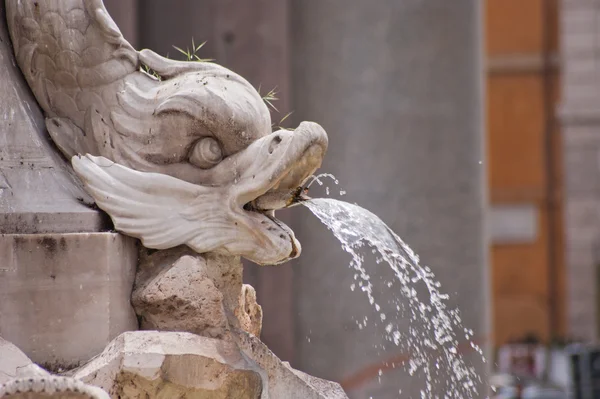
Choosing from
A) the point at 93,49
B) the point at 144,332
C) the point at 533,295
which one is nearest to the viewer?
the point at 144,332

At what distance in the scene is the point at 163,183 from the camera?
2.74 m

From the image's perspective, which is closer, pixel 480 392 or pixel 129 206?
pixel 129 206

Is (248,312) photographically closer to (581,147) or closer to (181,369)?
(181,369)

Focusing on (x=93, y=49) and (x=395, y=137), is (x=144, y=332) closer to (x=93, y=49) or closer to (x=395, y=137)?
(x=93, y=49)

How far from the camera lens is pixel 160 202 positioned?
108 inches

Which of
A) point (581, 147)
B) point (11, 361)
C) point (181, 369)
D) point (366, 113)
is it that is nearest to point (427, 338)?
point (366, 113)

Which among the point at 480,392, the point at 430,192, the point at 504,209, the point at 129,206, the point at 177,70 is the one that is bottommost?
the point at 504,209

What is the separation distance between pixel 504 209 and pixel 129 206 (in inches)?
548

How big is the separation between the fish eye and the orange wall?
1342 cm

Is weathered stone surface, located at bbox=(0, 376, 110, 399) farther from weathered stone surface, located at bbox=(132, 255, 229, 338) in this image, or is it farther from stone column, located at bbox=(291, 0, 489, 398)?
stone column, located at bbox=(291, 0, 489, 398)

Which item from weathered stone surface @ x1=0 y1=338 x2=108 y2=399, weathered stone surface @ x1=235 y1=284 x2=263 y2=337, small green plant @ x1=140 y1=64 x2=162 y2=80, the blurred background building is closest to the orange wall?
the blurred background building

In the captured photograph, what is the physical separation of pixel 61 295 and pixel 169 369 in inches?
11.9

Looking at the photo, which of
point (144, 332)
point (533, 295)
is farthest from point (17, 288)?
point (533, 295)

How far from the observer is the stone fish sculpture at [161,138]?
107 inches
